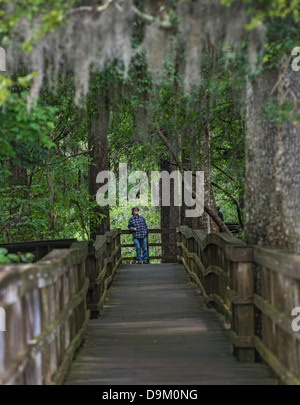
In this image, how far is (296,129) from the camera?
560 centimetres

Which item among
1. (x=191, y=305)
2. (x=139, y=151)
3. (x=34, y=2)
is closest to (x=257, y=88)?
(x=34, y=2)

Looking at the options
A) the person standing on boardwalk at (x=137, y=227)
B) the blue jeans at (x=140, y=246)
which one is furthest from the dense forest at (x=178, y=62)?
the blue jeans at (x=140, y=246)

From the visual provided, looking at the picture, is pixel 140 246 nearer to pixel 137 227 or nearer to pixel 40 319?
pixel 137 227

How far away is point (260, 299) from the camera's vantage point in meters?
5.28

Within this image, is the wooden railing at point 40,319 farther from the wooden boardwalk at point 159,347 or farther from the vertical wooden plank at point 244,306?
the vertical wooden plank at point 244,306

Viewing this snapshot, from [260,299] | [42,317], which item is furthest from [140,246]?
[42,317]

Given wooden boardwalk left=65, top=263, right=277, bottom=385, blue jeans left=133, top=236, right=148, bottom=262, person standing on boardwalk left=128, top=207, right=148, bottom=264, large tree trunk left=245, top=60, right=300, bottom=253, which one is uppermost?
large tree trunk left=245, top=60, right=300, bottom=253

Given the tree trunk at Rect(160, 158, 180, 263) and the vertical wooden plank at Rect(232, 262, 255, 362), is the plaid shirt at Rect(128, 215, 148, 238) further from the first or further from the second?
the vertical wooden plank at Rect(232, 262, 255, 362)

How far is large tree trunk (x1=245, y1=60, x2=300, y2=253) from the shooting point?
557cm

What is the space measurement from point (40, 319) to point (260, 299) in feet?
7.49

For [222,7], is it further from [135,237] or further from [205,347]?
[135,237]

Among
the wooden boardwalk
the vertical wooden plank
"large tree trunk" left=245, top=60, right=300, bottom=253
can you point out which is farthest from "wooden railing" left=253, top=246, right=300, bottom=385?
"large tree trunk" left=245, top=60, right=300, bottom=253

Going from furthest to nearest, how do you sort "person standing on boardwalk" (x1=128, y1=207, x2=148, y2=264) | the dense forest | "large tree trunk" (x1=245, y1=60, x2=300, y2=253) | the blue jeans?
the blue jeans → "person standing on boardwalk" (x1=128, y1=207, x2=148, y2=264) → "large tree trunk" (x1=245, y1=60, x2=300, y2=253) → the dense forest

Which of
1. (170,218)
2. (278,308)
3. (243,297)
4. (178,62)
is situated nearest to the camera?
(278,308)
